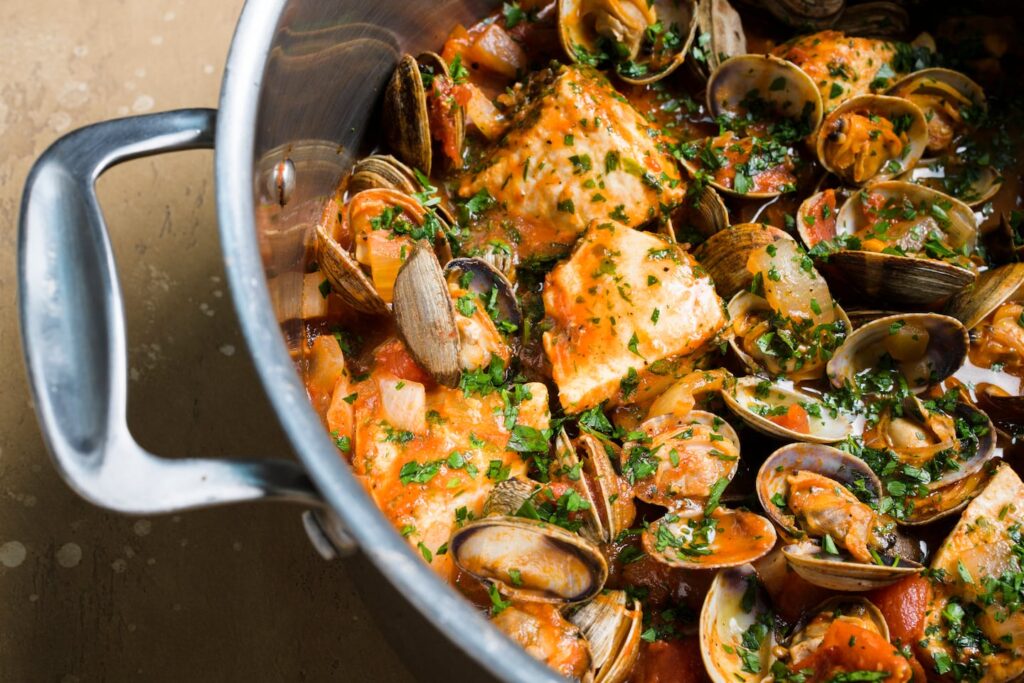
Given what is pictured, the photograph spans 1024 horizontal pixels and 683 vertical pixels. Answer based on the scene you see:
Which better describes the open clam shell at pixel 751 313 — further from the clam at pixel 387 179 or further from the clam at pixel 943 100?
the clam at pixel 387 179

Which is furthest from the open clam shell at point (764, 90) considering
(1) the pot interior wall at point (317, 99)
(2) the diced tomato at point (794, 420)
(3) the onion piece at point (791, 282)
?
(2) the diced tomato at point (794, 420)

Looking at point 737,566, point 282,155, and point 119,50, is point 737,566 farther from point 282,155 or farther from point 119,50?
point 119,50

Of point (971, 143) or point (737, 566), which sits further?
point (971, 143)

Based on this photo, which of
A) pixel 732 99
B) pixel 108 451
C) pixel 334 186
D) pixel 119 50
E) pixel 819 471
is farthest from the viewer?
pixel 119 50

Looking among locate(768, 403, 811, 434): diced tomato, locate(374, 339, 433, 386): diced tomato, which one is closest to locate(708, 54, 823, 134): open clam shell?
locate(768, 403, 811, 434): diced tomato

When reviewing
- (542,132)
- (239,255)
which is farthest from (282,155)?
(542,132)

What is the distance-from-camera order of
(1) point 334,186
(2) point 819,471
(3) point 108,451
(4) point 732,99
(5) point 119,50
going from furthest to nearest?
(5) point 119,50, (4) point 732,99, (1) point 334,186, (2) point 819,471, (3) point 108,451
